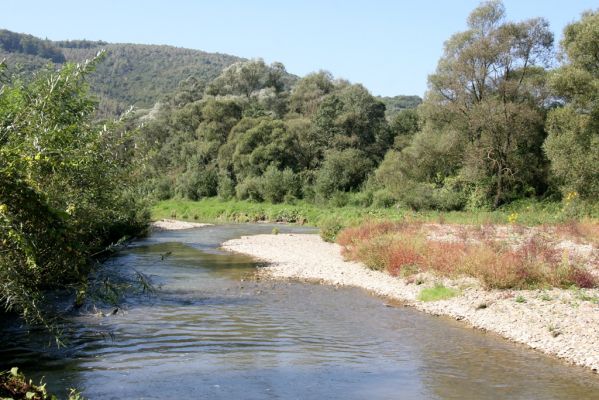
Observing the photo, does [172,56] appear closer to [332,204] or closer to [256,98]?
[256,98]

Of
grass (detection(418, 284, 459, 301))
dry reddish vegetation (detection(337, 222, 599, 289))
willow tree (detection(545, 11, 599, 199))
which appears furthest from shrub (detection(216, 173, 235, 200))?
grass (detection(418, 284, 459, 301))

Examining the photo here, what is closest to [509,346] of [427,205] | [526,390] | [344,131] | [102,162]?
[526,390]

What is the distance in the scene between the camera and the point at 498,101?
4631cm

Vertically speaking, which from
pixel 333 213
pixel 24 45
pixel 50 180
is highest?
pixel 24 45

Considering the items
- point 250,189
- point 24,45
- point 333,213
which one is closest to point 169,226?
point 333,213

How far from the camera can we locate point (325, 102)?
69.8 meters

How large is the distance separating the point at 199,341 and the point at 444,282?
10.1 metres

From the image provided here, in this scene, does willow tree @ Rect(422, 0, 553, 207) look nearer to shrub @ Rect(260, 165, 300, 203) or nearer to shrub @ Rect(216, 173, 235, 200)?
shrub @ Rect(260, 165, 300, 203)

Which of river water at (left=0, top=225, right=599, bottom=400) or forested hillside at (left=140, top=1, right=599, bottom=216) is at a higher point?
forested hillside at (left=140, top=1, right=599, bottom=216)

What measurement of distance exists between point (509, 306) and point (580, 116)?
26.3 meters

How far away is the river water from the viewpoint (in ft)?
35.7

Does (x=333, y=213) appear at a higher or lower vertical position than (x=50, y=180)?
lower

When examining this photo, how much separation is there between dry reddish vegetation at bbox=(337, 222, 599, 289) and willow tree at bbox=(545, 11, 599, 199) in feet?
25.5

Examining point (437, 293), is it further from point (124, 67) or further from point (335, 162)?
point (124, 67)
